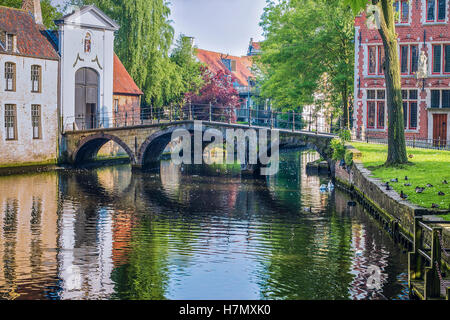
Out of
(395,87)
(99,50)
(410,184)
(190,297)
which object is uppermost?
(99,50)

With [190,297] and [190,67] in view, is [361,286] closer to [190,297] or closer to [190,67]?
[190,297]

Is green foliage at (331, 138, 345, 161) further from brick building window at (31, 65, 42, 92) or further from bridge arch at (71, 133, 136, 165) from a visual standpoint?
brick building window at (31, 65, 42, 92)

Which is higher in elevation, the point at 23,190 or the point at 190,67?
the point at 190,67

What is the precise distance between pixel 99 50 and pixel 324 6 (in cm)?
1223

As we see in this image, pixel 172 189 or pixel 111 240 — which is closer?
pixel 111 240

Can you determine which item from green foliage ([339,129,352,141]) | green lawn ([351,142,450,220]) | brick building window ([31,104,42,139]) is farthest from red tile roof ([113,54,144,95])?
green lawn ([351,142,450,220])

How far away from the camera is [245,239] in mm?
15805

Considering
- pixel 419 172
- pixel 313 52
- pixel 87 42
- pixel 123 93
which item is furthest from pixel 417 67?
pixel 87 42

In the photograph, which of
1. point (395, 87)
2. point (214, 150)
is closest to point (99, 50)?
point (214, 150)

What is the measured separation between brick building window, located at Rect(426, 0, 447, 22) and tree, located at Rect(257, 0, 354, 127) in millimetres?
4050

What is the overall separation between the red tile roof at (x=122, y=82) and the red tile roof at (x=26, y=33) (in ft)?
17.0

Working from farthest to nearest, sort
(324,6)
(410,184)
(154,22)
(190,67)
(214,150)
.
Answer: (190,67)
(214,150)
(154,22)
(324,6)
(410,184)

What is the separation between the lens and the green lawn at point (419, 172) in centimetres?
1495
